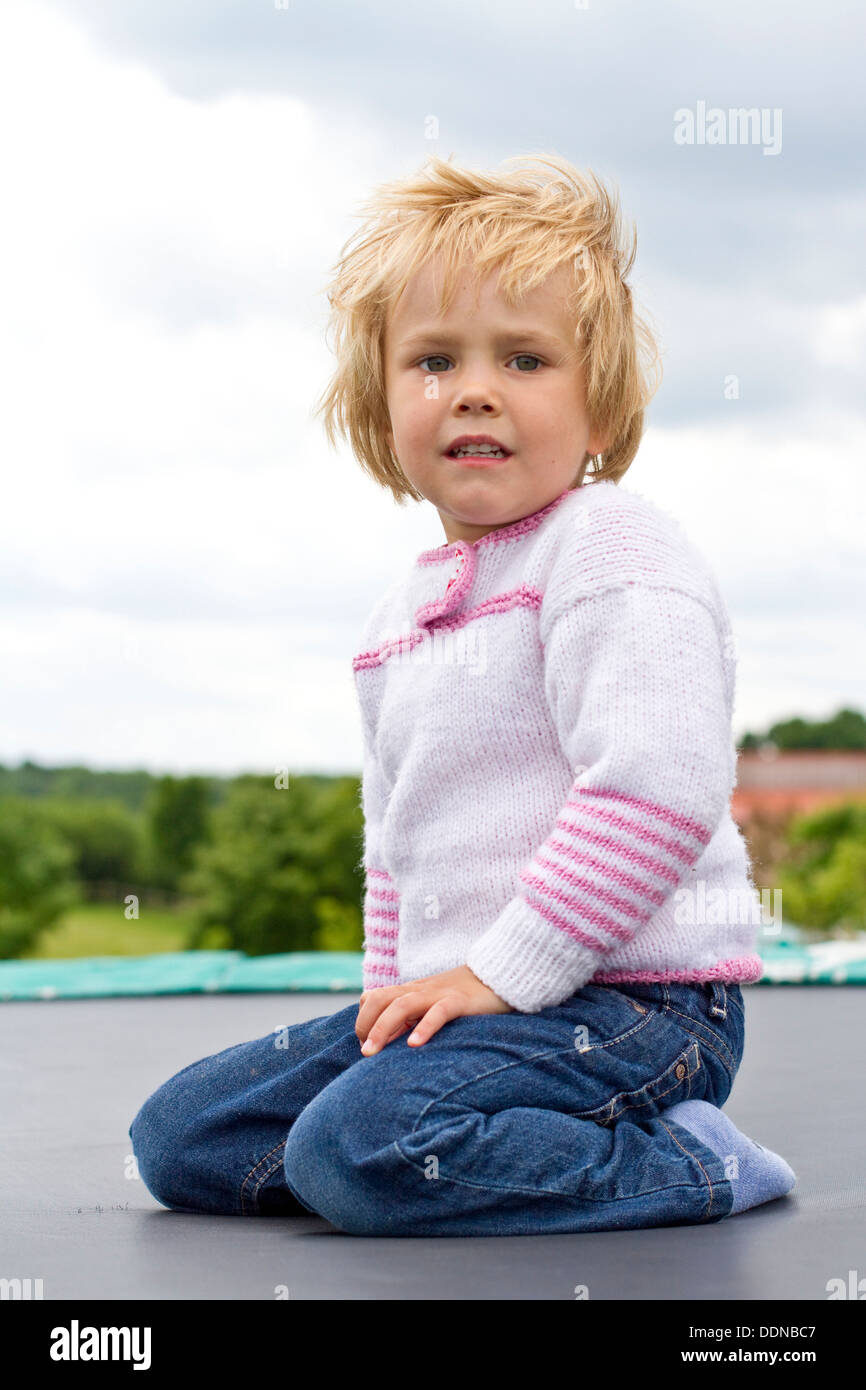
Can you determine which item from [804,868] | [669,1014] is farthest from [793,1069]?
[804,868]

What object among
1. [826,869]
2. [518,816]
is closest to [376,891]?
[518,816]

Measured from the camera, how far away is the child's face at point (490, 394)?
121 cm

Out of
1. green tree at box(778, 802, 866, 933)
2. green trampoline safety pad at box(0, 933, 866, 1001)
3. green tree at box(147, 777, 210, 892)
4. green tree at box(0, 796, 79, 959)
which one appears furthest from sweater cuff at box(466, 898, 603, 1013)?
green tree at box(778, 802, 866, 933)

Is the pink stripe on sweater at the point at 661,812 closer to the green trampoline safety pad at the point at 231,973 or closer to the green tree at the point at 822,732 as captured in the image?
the green trampoline safety pad at the point at 231,973

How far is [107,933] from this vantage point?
59.8 ft

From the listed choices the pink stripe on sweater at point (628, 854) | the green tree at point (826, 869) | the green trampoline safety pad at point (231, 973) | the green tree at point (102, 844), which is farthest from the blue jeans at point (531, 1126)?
the green tree at point (826, 869)

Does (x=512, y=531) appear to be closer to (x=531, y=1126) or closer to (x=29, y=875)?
(x=531, y=1126)

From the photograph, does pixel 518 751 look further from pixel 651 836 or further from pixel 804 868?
pixel 804 868

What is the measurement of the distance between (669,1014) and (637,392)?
52cm

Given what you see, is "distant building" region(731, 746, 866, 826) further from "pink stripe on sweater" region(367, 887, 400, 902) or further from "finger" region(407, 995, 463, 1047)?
"finger" region(407, 995, 463, 1047)

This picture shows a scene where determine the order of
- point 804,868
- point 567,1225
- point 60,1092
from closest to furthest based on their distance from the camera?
1. point 567,1225
2. point 60,1092
3. point 804,868

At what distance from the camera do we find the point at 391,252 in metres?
1.27

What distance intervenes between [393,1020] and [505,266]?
58cm

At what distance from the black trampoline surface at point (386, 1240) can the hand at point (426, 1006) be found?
0.45 feet
